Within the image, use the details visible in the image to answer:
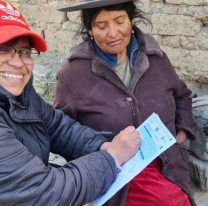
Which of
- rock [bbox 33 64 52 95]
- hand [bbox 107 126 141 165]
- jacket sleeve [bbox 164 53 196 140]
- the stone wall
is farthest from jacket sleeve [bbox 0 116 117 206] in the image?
rock [bbox 33 64 52 95]

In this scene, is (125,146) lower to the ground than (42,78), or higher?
higher

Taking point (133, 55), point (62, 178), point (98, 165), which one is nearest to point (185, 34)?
point (133, 55)

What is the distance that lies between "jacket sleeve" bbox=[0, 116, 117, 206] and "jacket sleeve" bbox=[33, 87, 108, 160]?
1.21ft

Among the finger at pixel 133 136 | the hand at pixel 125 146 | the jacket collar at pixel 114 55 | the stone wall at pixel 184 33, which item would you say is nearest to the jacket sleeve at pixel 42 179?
the hand at pixel 125 146

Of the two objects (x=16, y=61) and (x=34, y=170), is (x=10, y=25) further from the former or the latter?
(x=34, y=170)

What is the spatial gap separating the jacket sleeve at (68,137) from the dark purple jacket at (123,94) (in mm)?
168

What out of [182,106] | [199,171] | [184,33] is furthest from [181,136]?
[184,33]

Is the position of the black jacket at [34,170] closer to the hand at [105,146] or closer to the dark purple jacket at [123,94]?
the hand at [105,146]

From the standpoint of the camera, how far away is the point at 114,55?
6.27 ft

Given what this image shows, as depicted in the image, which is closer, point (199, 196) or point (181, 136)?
point (181, 136)

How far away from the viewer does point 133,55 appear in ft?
6.42

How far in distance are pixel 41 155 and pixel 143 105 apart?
30.2 inches

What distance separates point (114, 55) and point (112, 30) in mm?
196

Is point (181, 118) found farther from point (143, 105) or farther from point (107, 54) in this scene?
point (107, 54)
